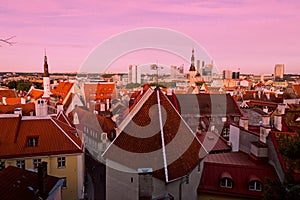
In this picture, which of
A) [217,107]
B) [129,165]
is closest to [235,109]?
[217,107]

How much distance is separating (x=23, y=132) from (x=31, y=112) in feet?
39.4

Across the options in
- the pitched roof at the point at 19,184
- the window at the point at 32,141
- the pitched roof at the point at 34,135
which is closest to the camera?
the pitched roof at the point at 19,184

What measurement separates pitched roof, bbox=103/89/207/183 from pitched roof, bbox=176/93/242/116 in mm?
15330

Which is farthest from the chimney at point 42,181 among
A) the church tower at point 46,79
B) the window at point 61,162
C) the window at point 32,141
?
the church tower at point 46,79

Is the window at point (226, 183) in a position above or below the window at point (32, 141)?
below

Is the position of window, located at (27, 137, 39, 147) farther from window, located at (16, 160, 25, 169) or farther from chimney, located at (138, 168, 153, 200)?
chimney, located at (138, 168, 153, 200)

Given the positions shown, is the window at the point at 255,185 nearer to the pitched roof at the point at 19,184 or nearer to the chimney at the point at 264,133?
the chimney at the point at 264,133

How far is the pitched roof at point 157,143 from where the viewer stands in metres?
13.2

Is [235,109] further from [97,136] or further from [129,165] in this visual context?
[129,165]

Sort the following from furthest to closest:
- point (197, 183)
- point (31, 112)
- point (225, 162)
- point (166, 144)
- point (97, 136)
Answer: point (31, 112) → point (97, 136) → point (225, 162) → point (197, 183) → point (166, 144)

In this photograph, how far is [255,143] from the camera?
16.4 metres

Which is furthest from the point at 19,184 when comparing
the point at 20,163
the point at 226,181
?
the point at 226,181

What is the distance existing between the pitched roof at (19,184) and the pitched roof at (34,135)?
18.0 feet

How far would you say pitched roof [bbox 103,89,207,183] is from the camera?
43.2 ft
